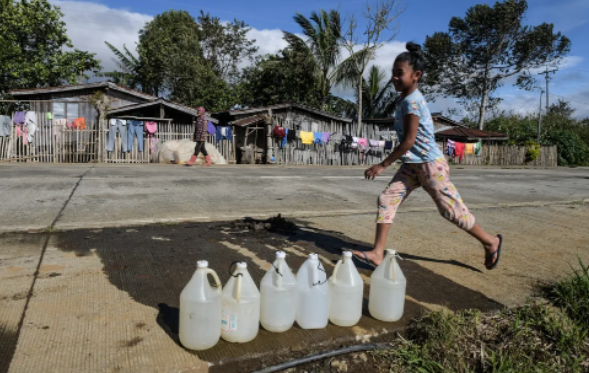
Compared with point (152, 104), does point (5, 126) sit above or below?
below

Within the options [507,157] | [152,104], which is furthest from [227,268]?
[507,157]

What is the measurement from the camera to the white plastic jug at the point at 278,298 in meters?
2.20

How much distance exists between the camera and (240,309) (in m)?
2.06

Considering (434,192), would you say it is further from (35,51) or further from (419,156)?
(35,51)

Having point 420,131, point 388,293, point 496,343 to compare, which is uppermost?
point 420,131

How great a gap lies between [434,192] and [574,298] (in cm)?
110

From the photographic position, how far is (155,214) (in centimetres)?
500

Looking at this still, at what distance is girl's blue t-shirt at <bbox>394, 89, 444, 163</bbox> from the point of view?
3.19 m

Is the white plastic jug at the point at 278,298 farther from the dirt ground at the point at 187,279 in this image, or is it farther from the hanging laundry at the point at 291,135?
the hanging laundry at the point at 291,135

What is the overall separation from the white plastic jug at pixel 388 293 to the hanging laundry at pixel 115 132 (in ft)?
56.8

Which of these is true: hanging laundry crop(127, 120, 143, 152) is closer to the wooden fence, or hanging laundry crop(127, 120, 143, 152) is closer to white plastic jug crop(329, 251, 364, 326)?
white plastic jug crop(329, 251, 364, 326)

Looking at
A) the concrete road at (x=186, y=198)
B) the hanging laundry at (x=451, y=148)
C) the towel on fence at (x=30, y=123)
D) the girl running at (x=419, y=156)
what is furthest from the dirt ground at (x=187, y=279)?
the hanging laundry at (x=451, y=148)

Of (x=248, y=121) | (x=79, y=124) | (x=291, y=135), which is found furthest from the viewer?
(x=291, y=135)

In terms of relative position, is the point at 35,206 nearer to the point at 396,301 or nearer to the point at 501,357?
the point at 396,301
